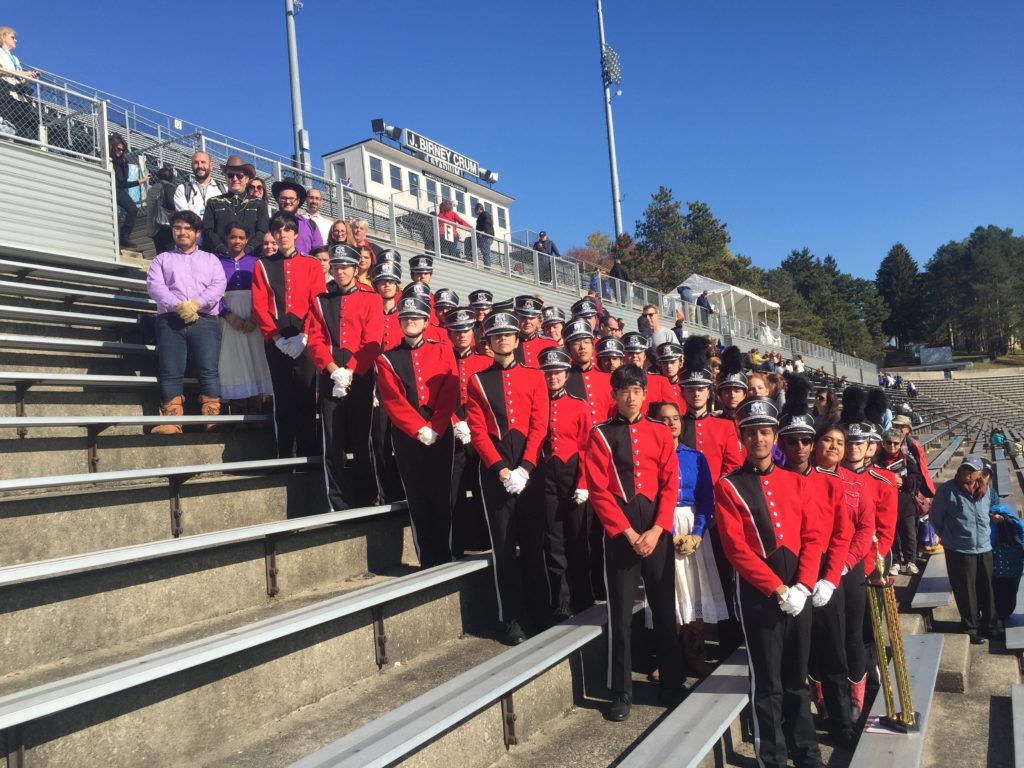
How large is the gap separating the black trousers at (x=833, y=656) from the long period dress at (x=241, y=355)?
15.1 ft

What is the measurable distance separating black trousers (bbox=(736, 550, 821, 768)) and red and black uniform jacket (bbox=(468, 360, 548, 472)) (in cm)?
166

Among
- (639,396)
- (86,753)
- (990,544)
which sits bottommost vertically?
(990,544)

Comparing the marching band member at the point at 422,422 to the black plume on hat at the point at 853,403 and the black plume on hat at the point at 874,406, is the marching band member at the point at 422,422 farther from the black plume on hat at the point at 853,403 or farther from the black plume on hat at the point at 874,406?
the black plume on hat at the point at 874,406

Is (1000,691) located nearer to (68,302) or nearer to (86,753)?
(86,753)

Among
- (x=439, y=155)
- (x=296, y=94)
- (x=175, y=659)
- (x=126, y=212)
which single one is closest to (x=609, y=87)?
(x=439, y=155)

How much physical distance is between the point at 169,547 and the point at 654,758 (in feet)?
7.86

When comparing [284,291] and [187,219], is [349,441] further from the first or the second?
[187,219]

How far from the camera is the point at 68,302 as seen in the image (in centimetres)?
733

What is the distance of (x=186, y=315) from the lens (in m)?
6.16

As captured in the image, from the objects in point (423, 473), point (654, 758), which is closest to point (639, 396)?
point (423, 473)

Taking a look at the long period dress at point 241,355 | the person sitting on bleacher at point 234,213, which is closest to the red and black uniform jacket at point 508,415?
the long period dress at point 241,355

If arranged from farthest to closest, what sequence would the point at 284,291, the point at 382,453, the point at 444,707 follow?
the point at 284,291 → the point at 382,453 → the point at 444,707

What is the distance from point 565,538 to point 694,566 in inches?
34.1

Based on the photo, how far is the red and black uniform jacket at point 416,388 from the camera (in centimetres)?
530
